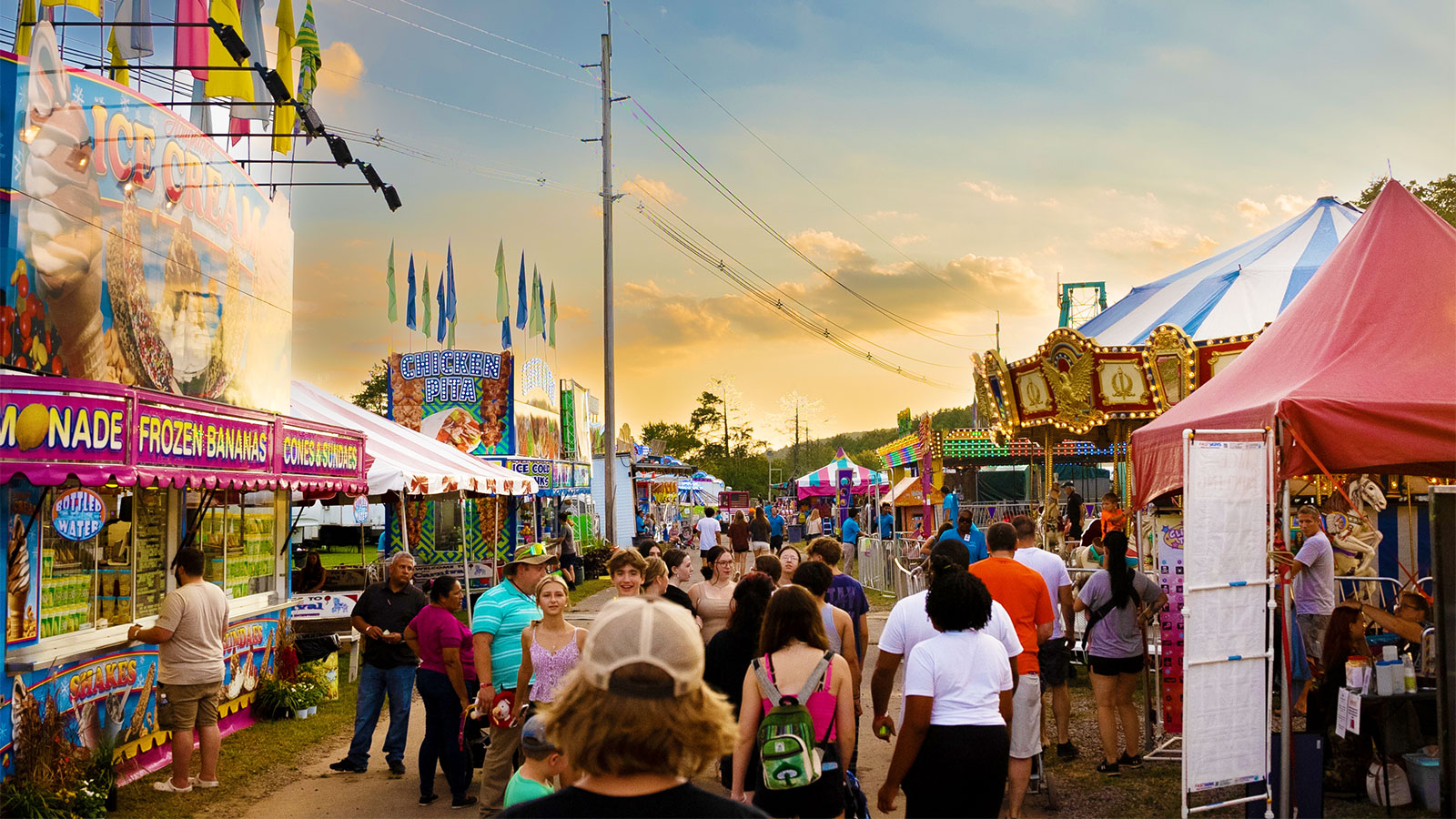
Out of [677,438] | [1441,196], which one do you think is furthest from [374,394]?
[1441,196]

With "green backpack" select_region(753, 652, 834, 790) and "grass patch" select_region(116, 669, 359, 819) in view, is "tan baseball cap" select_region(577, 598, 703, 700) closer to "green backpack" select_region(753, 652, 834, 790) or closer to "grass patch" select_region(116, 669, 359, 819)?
"green backpack" select_region(753, 652, 834, 790)

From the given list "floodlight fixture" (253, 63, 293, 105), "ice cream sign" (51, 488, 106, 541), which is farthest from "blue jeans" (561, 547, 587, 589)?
"ice cream sign" (51, 488, 106, 541)

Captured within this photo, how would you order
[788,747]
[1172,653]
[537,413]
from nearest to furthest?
[788,747] < [1172,653] < [537,413]

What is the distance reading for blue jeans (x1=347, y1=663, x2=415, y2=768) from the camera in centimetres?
909

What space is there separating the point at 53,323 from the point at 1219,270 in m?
16.5

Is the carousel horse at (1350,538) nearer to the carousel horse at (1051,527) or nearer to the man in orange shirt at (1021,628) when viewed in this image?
the carousel horse at (1051,527)

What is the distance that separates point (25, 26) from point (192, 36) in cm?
206

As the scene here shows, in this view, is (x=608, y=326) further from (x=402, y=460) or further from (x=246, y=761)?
(x=246, y=761)

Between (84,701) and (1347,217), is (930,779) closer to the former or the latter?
(84,701)

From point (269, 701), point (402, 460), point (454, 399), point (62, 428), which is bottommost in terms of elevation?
point (269, 701)

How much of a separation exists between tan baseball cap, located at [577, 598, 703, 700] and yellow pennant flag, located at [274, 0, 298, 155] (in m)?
12.7

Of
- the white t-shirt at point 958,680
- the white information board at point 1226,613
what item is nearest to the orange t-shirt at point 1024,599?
the white information board at point 1226,613

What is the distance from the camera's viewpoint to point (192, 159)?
10.9m

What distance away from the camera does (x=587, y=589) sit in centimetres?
2720
